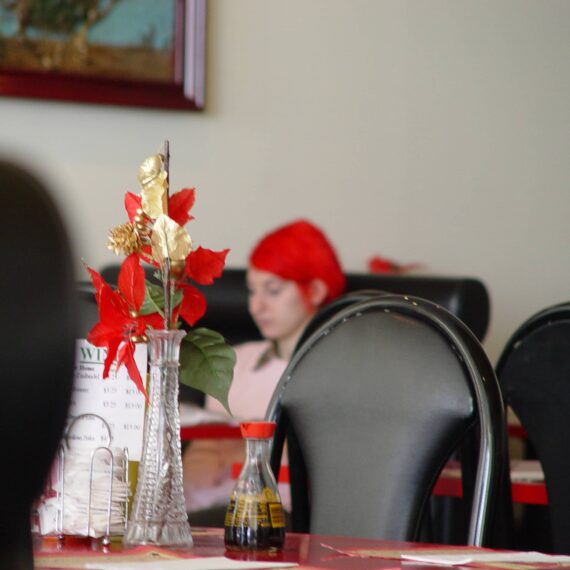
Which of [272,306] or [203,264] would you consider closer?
[203,264]

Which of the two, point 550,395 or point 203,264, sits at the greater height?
point 203,264

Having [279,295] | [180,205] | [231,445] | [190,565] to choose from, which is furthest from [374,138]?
[190,565]

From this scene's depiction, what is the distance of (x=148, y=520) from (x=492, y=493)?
0.39 meters

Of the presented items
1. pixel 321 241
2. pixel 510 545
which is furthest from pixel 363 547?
pixel 321 241

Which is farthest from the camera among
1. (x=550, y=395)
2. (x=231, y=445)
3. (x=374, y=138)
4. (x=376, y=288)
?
(x=374, y=138)

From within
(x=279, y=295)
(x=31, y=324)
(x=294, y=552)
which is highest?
(x=279, y=295)

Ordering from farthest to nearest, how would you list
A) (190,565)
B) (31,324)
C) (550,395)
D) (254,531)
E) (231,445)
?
(231,445), (550,395), (254,531), (190,565), (31,324)

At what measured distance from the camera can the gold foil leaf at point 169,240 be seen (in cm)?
110

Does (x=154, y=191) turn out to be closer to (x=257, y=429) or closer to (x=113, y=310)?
(x=113, y=310)

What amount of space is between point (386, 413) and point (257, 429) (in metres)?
0.38

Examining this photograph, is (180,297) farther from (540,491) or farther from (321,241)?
(321,241)

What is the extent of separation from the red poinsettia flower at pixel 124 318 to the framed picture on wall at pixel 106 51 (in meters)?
2.46

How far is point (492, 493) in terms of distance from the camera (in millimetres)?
1253

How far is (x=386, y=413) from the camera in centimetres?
143
